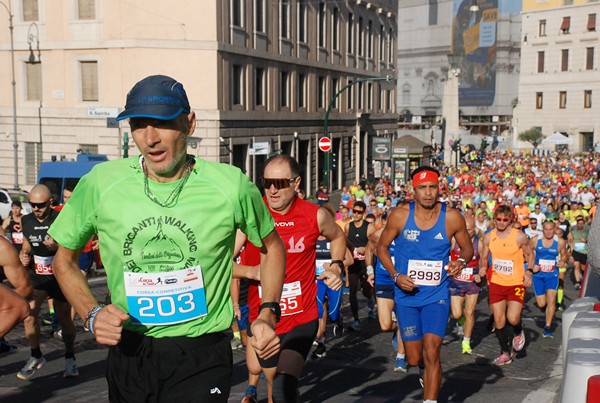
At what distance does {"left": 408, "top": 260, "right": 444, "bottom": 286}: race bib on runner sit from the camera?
21.7ft

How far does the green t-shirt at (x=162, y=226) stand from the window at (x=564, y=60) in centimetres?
8122

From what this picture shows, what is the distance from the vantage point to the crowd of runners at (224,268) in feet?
9.96

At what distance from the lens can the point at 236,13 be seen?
32.2m

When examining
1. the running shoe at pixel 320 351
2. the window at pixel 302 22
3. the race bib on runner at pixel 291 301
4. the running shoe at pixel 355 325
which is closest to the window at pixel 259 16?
the window at pixel 302 22

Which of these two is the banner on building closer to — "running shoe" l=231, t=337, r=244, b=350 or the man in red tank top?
"running shoe" l=231, t=337, r=244, b=350

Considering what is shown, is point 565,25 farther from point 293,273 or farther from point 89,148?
point 293,273

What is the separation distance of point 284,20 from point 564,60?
49977mm

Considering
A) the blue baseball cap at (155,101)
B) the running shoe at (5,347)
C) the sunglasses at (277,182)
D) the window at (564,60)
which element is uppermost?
the window at (564,60)

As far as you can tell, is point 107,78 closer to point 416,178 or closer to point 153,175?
point 416,178

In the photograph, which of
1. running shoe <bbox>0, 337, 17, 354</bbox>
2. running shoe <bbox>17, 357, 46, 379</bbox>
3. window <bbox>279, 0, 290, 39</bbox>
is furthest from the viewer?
window <bbox>279, 0, 290, 39</bbox>

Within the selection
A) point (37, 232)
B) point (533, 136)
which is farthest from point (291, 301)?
point (533, 136)

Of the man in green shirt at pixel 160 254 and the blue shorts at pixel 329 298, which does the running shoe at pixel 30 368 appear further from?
the man in green shirt at pixel 160 254

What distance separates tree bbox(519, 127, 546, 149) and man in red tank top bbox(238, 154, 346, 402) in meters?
74.5

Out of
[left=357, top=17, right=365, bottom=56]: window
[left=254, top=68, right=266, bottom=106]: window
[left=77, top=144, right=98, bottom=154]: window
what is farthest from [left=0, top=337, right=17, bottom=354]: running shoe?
[left=357, top=17, right=365, bottom=56]: window
